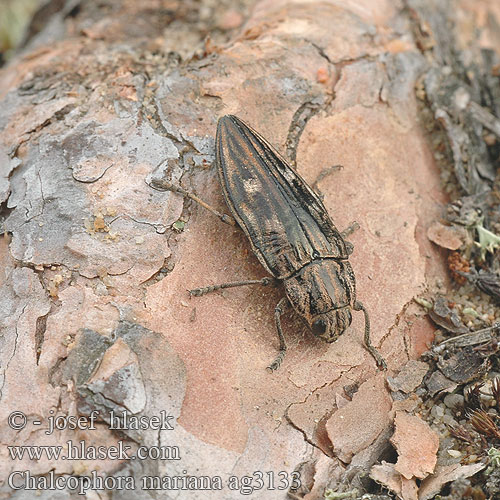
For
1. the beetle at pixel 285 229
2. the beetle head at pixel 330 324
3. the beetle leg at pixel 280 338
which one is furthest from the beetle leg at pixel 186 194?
the beetle head at pixel 330 324

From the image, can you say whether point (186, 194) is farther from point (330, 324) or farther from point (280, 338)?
point (330, 324)

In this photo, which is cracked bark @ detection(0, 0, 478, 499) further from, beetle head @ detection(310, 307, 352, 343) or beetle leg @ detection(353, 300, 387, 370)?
beetle head @ detection(310, 307, 352, 343)

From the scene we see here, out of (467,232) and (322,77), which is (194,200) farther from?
(467,232)

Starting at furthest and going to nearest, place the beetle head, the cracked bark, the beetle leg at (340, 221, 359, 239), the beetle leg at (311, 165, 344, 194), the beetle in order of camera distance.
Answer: the beetle leg at (311, 165, 344, 194), the beetle leg at (340, 221, 359, 239), the beetle, the beetle head, the cracked bark

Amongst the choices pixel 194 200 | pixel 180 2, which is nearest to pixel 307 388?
pixel 194 200

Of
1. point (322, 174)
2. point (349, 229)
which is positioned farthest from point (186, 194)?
point (349, 229)

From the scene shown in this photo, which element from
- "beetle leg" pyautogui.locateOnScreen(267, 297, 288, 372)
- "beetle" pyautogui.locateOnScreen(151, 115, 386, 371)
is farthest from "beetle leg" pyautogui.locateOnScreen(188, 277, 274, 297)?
"beetle leg" pyautogui.locateOnScreen(267, 297, 288, 372)
